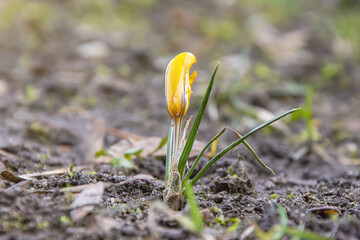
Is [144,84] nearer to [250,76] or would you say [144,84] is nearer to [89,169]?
[250,76]

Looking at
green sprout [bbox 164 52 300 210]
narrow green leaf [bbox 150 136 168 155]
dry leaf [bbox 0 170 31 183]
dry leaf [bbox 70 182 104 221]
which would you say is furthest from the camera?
narrow green leaf [bbox 150 136 168 155]

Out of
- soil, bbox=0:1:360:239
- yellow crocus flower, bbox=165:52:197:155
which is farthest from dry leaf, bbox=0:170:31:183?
yellow crocus flower, bbox=165:52:197:155

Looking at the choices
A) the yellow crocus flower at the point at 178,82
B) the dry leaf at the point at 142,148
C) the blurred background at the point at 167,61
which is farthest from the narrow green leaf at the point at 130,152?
the yellow crocus flower at the point at 178,82

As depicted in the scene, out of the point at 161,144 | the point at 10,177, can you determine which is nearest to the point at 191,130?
the point at 161,144

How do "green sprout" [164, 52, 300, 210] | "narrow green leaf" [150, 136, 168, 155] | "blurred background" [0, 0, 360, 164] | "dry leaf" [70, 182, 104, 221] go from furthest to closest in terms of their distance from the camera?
"blurred background" [0, 0, 360, 164] → "narrow green leaf" [150, 136, 168, 155] → "green sprout" [164, 52, 300, 210] → "dry leaf" [70, 182, 104, 221]

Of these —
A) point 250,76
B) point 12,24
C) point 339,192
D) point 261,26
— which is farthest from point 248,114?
point 12,24

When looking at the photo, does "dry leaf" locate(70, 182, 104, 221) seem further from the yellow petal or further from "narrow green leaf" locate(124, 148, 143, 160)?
"narrow green leaf" locate(124, 148, 143, 160)
